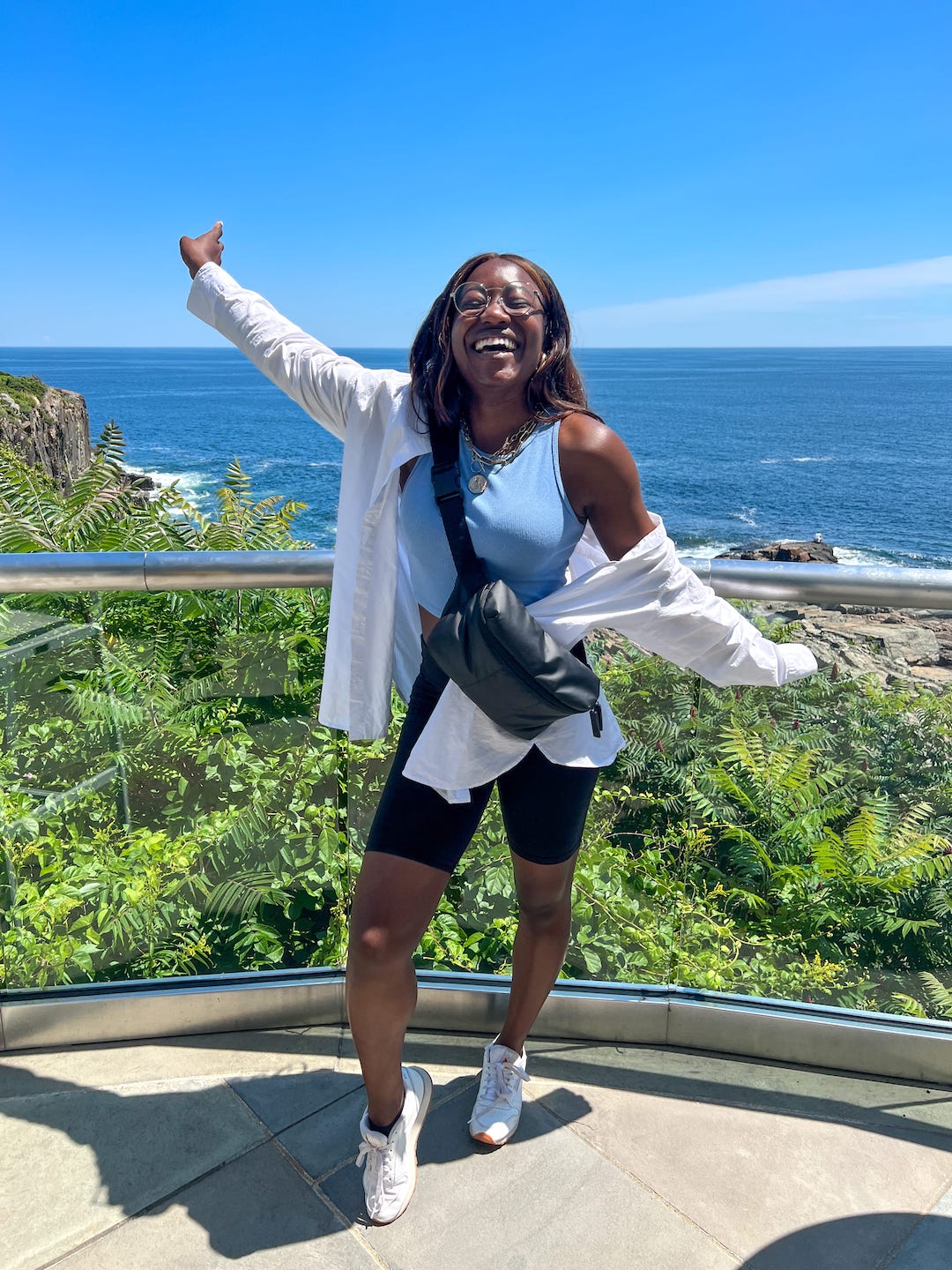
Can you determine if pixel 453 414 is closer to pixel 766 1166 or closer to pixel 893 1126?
pixel 766 1166

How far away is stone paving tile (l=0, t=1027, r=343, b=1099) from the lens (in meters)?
2.36

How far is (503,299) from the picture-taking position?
1.87m

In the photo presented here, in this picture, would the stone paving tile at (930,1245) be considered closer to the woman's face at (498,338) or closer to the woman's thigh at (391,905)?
the woman's thigh at (391,905)

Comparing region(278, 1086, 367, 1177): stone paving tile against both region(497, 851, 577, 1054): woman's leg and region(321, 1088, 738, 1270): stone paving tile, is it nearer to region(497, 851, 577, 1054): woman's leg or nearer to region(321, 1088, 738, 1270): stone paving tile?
region(321, 1088, 738, 1270): stone paving tile

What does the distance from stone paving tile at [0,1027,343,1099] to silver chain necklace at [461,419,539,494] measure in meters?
1.62

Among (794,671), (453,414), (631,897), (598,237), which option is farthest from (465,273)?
(598,237)

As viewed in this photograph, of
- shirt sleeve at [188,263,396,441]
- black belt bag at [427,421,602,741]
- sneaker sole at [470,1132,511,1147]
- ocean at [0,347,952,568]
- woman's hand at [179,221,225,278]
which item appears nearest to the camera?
black belt bag at [427,421,602,741]

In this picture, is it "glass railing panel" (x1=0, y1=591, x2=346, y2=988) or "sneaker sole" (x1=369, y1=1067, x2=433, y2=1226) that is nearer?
"sneaker sole" (x1=369, y1=1067, x2=433, y2=1226)

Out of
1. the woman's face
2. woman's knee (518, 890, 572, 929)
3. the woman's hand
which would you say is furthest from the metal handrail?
woman's knee (518, 890, 572, 929)

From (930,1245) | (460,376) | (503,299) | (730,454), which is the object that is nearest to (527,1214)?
(930,1245)

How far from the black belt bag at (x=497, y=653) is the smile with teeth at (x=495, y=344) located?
269 mm

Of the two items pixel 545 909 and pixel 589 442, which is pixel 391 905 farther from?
pixel 589 442

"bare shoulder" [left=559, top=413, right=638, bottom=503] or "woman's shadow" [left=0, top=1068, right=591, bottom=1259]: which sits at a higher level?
"bare shoulder" [left=559, top=413, right=638, bottom=503]

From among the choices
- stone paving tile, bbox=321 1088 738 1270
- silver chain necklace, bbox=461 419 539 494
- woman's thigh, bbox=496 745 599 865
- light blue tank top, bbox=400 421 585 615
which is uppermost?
silver chain necklace, bbox=461 419 539 494
